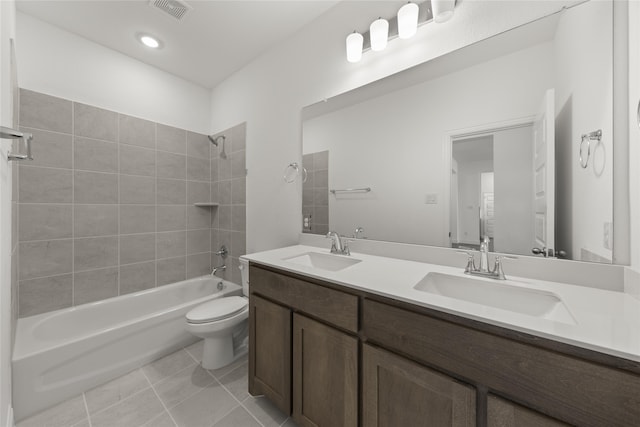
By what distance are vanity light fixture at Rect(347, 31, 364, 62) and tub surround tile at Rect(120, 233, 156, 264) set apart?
7.83 ft

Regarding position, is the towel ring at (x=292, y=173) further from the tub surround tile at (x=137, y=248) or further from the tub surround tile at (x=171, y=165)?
the tub surround tile at (x=137, y=248)

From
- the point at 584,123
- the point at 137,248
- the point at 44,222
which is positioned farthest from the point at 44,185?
the point at 584,123

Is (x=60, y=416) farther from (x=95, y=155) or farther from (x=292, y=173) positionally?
(x=292, y=173)

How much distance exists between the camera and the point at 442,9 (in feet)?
3.70

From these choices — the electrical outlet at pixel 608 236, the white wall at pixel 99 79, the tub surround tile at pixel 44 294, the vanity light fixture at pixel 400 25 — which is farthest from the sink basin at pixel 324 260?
the white wall at pixel 99 79

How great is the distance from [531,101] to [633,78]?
0.27m

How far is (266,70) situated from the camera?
212 centimetres

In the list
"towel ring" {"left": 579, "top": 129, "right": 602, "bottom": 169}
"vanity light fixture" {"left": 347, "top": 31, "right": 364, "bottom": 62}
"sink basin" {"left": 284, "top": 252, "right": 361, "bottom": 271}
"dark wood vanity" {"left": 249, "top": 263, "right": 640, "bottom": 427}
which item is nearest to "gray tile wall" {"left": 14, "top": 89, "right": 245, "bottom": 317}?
"sink basin" {"left": 284, "top": 252, "right": 361, "bottom": 271}

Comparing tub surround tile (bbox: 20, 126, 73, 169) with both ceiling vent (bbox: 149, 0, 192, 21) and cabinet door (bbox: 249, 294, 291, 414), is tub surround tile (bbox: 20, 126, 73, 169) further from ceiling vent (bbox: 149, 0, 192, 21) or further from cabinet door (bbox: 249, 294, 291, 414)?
cabinet door (bbox: 249, 294, 291, 414)

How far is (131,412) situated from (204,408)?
0.42m

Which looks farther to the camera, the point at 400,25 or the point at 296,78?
the point at 296,78

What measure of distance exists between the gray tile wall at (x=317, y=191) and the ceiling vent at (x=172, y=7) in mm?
1314

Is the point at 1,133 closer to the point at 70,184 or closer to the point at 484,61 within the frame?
the point at 70,184

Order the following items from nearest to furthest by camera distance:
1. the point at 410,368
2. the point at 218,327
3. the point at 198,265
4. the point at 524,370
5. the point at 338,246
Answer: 1. the point at 524,370
2. the point at 410,368
3. the point at 338,246
4. the point at 218,327
5. the point at 198,265
